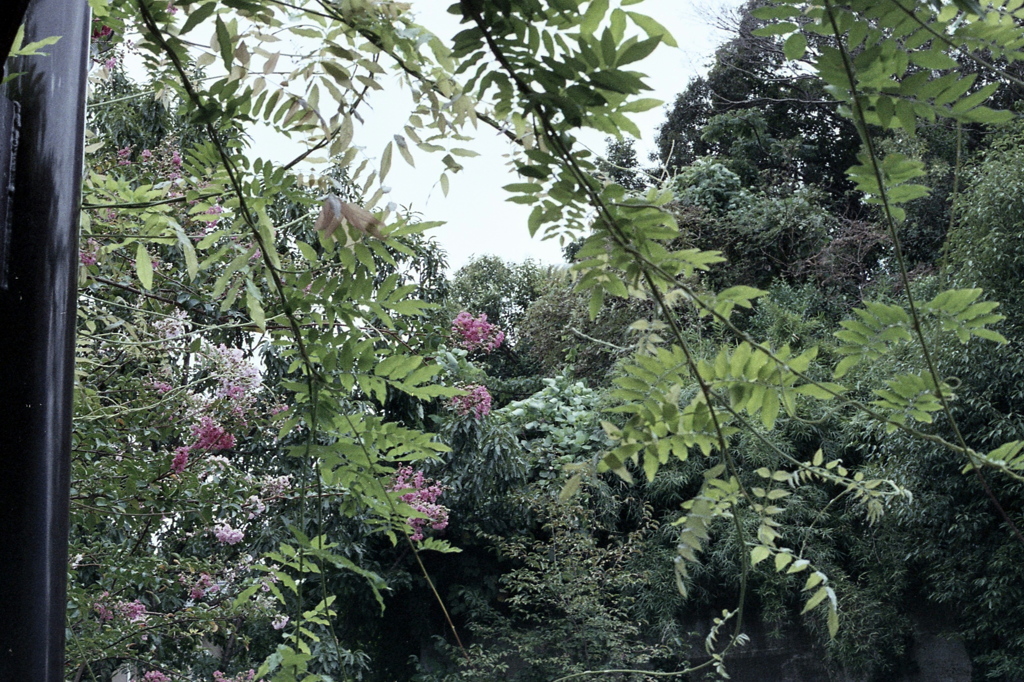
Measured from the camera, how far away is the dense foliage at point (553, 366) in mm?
617

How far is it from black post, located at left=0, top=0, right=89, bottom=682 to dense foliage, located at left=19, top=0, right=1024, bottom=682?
0.38 feet

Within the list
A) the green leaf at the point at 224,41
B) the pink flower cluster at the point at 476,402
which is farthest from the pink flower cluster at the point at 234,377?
the green leaf at the point at 224,41

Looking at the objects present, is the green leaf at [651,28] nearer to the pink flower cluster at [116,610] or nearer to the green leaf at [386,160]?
the green leaf at [386,160]

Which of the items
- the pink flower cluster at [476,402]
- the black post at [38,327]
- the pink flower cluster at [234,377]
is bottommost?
the black post at [38,327]

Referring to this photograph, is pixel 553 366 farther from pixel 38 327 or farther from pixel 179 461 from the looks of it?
pixel 38 327

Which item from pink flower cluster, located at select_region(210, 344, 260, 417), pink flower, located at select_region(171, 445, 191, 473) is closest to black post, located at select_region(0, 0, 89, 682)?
pink flower, located at select_region(171, 445, 191, 473)

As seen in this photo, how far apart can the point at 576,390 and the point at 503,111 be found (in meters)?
6.70

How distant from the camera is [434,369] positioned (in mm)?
828

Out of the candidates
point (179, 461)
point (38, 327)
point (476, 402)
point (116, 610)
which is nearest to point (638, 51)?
point (38, 327)

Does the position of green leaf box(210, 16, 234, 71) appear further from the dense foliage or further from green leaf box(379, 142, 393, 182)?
green leaf box(379, 142, 393, 182)

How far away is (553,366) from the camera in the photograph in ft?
29.0

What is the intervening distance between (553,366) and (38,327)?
8.16m

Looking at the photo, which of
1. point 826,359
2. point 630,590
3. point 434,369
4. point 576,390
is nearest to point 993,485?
point 826,359

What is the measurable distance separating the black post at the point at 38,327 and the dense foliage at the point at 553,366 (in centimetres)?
12
